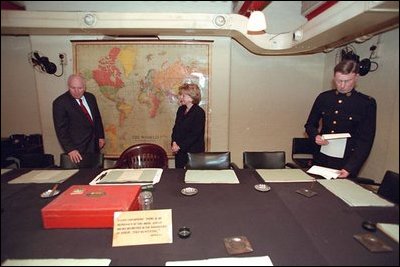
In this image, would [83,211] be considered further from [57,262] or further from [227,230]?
[227,230]

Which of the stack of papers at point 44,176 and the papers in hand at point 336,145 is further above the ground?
the papers in hand at point 336,145

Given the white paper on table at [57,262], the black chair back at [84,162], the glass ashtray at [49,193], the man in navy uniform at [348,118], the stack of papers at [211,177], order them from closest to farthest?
the white paper on table at [57,262], the glass ashtray at [49,193], the man in navy uniform at [348,118], the stack of papers at [211,177], the black chair back at [84,162]

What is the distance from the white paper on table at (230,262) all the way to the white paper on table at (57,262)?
0.76 ft

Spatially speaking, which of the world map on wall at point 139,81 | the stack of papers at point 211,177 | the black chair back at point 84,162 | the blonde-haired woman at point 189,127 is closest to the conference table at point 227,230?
the stack of papers at point 211,177

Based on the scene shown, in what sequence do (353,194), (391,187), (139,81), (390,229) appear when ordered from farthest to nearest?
(139,81)
(353,194)
(391,187)
(390,229)

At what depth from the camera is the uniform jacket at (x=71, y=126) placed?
6.64 feet

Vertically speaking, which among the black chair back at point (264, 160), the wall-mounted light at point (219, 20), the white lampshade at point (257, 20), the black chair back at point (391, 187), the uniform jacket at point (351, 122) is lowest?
the black chair back at point (264, 160)

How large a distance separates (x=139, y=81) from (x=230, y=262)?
2760mm

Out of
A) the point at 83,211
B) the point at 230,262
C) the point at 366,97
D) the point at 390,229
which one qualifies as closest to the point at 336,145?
the point at 366,97

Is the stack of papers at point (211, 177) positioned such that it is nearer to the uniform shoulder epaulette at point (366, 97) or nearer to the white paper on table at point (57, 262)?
the white paper on table at point (57, 262)

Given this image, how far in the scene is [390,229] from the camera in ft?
3.11

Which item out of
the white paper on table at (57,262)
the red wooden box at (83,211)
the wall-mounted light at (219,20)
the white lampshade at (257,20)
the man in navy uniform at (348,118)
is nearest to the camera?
the white paper on table at (57,262)

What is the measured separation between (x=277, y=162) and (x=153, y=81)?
1.91 m

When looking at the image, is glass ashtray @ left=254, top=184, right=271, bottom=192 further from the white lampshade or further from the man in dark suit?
the man in dark suit
